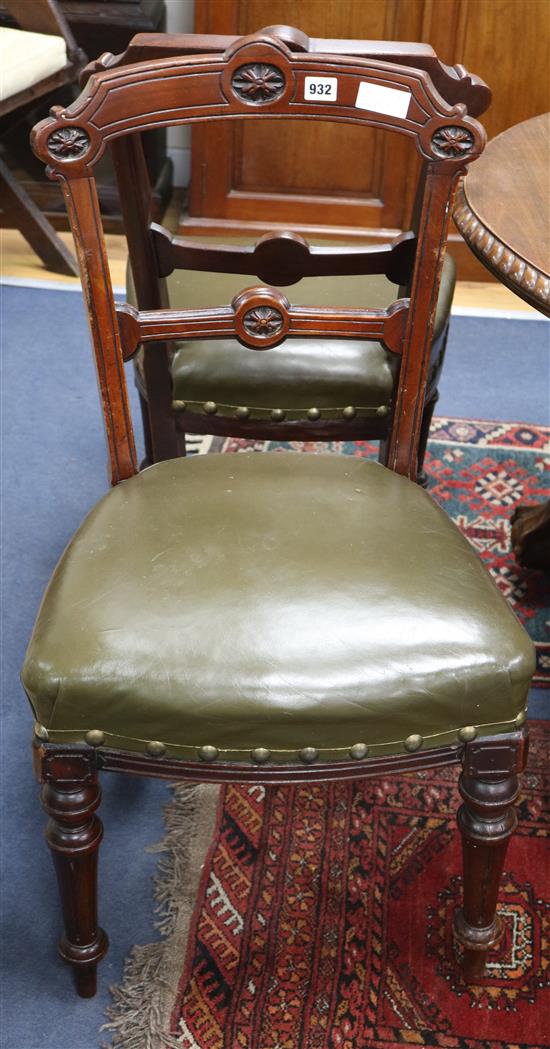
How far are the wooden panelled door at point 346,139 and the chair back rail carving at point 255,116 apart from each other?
192 centimetres

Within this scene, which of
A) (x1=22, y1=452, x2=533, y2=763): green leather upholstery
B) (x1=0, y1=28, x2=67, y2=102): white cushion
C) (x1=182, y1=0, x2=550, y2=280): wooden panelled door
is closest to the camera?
(x1=22, y1=452, x2=533, y2=763): green leather upholstery

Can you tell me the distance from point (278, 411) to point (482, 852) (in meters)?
0.72

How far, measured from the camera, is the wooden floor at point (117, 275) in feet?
10.1

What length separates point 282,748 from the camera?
1.06 meters

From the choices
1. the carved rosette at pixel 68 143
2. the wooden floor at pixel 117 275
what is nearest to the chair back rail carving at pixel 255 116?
the carved rosette at pixel 68 143

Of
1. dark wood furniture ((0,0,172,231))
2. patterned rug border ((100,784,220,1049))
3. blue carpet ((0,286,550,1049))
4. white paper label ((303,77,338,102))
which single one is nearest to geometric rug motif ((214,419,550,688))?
blue carpet ((0,286,550,1049))

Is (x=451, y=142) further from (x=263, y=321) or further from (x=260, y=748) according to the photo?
(x=260, y=748)

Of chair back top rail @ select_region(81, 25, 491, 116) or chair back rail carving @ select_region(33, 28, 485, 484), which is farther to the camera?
chair back top rail @ select_region(81, 25, 491, 116)

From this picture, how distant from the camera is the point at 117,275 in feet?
10.0

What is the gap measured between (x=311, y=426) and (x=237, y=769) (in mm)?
682

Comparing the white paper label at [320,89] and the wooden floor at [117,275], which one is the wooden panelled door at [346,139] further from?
the white paper label at [320,89]

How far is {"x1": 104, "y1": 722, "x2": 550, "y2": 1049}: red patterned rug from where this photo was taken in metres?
1.26

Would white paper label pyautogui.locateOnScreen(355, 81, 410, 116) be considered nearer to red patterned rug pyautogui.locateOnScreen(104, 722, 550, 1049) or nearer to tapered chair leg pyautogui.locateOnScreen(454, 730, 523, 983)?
tapered chair leg pyautogui.locateOnScreen(454, 730, 523, 983)

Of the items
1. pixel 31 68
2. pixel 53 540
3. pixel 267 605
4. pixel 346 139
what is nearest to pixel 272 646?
pixel 267 605
